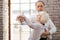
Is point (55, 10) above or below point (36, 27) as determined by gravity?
above

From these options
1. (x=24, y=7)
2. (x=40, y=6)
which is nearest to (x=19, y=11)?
(x=24, y=7)

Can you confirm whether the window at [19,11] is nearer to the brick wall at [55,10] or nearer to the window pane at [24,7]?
the window pane at [24,7]

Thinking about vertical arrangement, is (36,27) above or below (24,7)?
below

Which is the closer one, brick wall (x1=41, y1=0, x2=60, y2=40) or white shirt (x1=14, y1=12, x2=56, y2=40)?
white shirt (x1=14, y1=12, x2=56, y2=40)

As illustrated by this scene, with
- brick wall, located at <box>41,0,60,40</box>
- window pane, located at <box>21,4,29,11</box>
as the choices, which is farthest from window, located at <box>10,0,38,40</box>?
brick wall, located at <box>41,0,60,40</box>

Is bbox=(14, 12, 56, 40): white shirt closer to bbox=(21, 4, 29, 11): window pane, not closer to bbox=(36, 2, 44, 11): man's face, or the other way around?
bbox=(36, 2, 44, 11): man's face

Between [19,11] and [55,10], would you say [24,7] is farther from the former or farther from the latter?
[55,10]

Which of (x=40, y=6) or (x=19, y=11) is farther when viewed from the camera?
(x=19, y=11)

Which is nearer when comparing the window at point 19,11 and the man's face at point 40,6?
the man's face at point 40,6

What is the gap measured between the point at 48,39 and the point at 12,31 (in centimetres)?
33

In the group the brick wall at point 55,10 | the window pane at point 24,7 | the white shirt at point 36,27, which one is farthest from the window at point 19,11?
the white shirt at point 36,27

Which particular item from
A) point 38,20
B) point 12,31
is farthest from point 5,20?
point 38,20

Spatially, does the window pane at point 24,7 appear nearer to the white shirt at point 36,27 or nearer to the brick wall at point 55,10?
the brick wall at point 55,10

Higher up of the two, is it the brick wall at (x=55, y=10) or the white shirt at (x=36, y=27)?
the brick wall at (x=55, y=10)
